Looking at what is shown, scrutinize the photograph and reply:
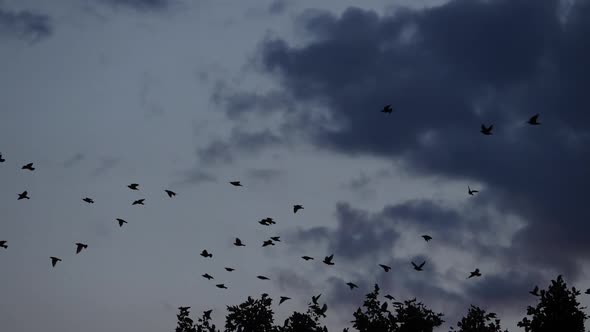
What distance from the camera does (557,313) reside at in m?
41.0

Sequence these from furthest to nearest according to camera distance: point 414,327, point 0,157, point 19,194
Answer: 1. point 414,327
2. point 19,194
3. point 0,157

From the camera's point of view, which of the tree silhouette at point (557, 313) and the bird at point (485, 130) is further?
the tree silhouette at point (557, 313)

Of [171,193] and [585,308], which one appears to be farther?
[585,308]

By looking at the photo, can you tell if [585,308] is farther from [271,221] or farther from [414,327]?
[271,221]

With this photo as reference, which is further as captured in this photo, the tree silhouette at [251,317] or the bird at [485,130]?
the tree silhouette at [251,317]

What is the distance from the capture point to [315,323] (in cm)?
4816

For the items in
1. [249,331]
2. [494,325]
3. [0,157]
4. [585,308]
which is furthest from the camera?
[249,331]

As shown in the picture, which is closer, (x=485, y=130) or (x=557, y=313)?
(x=485, y=130)

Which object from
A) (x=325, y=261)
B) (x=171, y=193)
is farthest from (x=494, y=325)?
(x=171, y=193)

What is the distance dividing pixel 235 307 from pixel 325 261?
27669 millimetres

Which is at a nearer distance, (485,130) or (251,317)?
(485,130)

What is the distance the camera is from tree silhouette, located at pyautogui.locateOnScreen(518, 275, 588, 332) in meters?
40.5

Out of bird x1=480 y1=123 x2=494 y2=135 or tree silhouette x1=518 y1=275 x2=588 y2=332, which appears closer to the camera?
bird x1=480 y1=123 x2=494 y2=135

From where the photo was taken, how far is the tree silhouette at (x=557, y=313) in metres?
40.5
